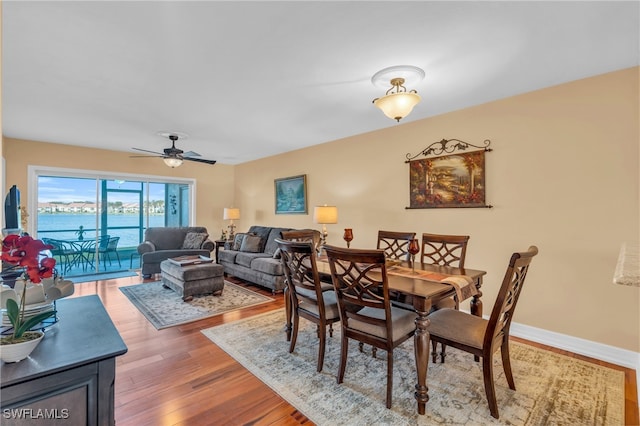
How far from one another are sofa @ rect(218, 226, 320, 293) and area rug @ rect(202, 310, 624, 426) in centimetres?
157

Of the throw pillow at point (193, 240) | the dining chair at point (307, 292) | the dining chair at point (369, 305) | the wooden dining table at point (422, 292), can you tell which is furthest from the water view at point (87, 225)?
the dining chair at point (369, 305)

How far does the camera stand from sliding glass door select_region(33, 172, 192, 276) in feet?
17.9

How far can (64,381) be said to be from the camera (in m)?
1.03

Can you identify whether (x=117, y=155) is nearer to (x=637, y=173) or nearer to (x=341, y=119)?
(x=341, y=119)

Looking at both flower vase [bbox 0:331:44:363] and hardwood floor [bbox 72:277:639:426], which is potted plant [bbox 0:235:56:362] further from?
hardwood floor [bbox 72:277:639:426]

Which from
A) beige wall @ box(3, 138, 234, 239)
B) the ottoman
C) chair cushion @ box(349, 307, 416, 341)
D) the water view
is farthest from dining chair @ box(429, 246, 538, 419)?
the water view

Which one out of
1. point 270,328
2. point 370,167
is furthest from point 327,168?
point 270,328

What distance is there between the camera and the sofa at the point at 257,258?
14.5ft

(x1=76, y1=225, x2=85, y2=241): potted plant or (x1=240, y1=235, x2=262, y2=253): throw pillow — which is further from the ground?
(x1=76, y1=225, x2=85, y2=241): potted plant

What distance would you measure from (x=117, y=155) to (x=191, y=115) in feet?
10.8

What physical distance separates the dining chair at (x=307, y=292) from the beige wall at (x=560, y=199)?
196cm

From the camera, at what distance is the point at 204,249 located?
→ 5938 millimetres

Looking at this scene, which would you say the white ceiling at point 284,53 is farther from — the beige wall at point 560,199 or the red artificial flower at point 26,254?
the red artificial flower at point 26,254

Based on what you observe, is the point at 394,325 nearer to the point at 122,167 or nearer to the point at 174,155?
the point at 174,155
